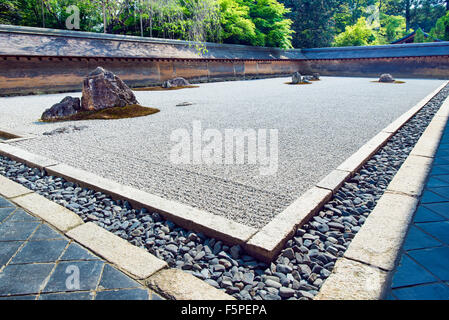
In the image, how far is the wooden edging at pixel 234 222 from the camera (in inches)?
76.2

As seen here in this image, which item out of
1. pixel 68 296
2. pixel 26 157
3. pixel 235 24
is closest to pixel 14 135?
pixel 26 157

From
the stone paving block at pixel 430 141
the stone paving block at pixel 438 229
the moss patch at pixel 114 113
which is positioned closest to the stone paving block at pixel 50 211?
the stone paving block at pixel 438 229

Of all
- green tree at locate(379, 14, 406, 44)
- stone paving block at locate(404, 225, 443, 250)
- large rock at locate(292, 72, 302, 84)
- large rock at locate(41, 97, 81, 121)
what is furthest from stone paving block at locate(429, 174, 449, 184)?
green tree at locate(379, 14, 406, 44)

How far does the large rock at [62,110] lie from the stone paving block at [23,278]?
5.78 metres

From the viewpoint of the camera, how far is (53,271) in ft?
5.65

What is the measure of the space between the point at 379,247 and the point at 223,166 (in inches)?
79.8

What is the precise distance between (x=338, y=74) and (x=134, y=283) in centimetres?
2683

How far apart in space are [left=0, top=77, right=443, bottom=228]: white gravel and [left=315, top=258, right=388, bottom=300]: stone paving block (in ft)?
2.24

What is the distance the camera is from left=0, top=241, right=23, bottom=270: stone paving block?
72.0 inches

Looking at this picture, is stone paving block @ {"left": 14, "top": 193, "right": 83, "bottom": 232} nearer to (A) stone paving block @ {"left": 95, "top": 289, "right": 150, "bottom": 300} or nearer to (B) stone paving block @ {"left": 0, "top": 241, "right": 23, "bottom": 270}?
(B) stone paving block @ {"left": 0, "top": 241, "right": 23, "bottom": 270}

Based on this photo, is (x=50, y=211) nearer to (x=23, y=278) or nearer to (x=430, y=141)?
(x=23, y=278)

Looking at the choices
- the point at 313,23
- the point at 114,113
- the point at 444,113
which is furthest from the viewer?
the point at 313,23

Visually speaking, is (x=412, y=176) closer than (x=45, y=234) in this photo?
No

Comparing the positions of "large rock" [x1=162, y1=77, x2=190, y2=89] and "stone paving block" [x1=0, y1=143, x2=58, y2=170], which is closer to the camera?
"stone paving block" [x1=0, y1=143, x2=58, y2=170]
